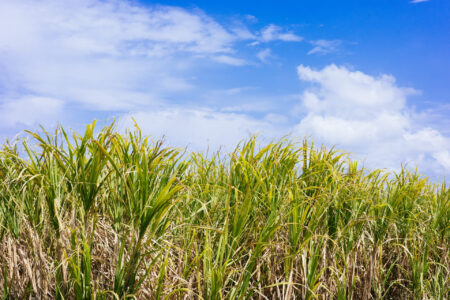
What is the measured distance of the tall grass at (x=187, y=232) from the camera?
109 inches

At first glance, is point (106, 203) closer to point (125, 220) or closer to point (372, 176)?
point (125, 220)

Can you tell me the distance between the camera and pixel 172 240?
3.19 metres

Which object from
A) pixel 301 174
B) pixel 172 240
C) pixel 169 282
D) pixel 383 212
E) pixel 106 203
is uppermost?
pixel 301 174

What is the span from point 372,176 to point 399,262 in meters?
0.99

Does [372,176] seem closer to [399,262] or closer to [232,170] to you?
[399,262]

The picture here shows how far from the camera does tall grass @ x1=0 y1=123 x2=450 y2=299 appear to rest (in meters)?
2.77

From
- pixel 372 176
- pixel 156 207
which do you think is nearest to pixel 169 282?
pixel 156 207

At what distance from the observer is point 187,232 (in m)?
3.05

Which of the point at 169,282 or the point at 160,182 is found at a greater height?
the point at 160,182

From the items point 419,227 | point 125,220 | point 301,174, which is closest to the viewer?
point 125,220

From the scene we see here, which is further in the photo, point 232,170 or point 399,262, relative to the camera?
point 399,262

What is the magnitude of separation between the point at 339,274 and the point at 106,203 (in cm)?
206

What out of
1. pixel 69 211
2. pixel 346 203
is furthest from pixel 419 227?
pixel 69 211

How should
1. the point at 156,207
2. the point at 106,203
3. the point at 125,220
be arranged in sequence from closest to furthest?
the point at 156,207
the point at 125,220
the point at 106,203
